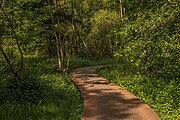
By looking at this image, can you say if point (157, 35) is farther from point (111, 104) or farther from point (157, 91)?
point (111, 104)

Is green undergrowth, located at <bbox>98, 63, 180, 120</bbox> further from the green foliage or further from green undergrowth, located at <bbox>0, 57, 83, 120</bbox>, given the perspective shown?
green undergrowth, located at <bbox>0, 57, 83, 120</bbox>

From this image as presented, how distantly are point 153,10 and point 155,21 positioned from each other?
139 cm

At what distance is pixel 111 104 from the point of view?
10742 millimetres

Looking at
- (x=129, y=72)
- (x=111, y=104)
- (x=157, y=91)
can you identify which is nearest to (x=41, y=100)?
(x=111, y=104)

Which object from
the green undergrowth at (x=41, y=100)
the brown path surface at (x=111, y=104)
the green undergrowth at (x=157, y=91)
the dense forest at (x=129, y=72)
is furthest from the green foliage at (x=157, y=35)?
the green undergrowth at (x=41, y=100)

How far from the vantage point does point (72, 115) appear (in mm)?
10172

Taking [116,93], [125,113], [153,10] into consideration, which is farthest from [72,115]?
[153,10]

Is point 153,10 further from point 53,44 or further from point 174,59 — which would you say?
point 53,44

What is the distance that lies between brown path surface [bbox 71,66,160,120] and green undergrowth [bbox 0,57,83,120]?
45 centimetres

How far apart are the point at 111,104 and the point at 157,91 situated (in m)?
2.74

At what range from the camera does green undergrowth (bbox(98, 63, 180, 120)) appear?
9.78 metres

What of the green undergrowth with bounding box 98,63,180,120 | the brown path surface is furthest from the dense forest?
the brown path surface

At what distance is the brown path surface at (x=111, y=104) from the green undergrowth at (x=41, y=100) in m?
0.45

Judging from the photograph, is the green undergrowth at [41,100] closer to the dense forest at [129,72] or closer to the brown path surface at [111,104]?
the dense forest at [129,72]
